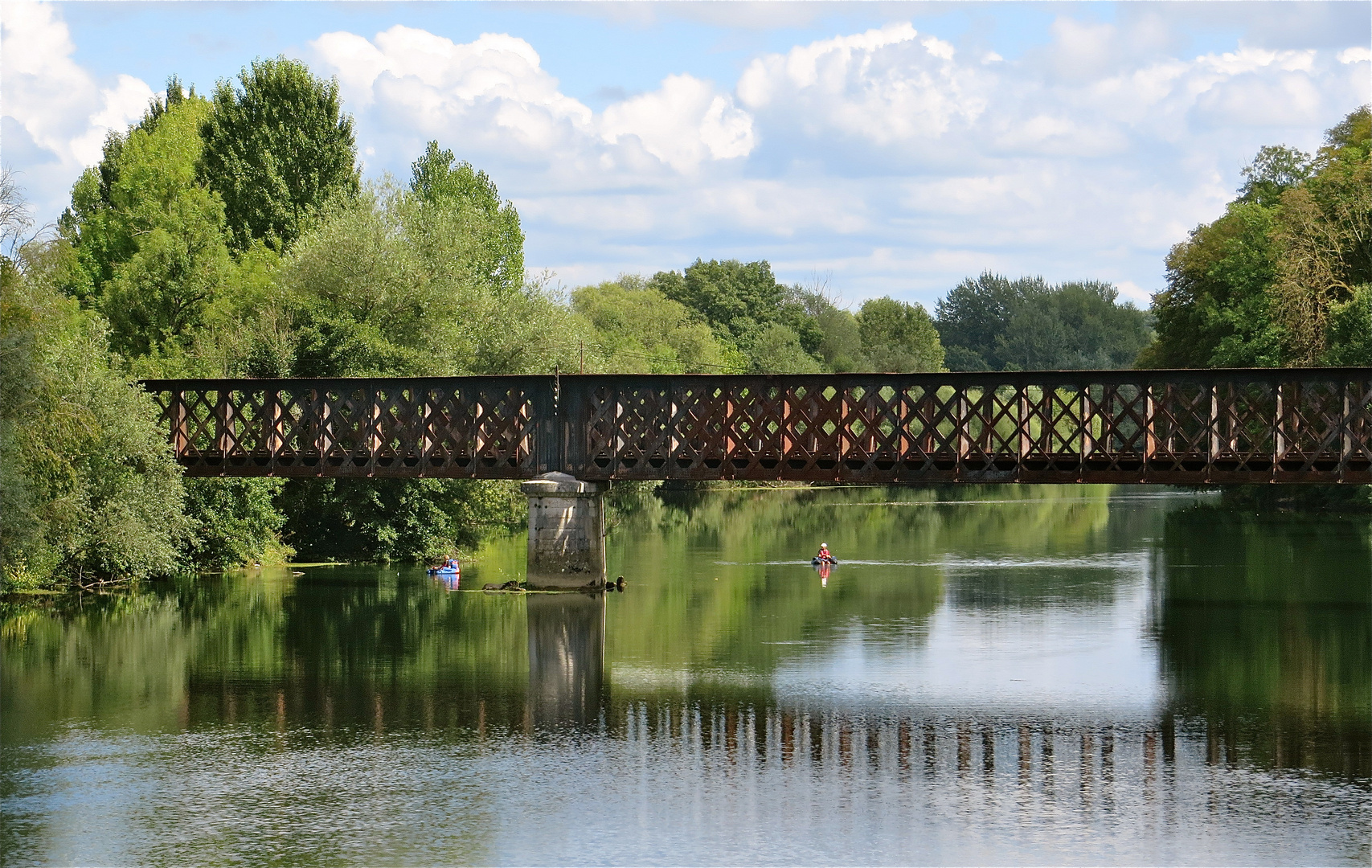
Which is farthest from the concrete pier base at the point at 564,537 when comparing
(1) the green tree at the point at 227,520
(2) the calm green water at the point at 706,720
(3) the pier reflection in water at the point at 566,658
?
(1) the green tree at the point at 227,520

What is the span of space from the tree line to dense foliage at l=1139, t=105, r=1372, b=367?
1.32 ft

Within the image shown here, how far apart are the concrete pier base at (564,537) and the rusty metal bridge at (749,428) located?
2.72ft

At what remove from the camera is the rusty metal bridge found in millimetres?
39156

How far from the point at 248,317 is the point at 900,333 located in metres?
105

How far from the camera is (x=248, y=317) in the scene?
54.1 meters

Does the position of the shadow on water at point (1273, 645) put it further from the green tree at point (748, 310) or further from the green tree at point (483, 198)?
the green tree at point (748, 310)

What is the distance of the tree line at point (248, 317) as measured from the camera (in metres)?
39.2

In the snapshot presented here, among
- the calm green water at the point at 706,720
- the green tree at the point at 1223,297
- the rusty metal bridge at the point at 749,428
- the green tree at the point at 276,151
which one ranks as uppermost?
the green tree at the point at 276,151

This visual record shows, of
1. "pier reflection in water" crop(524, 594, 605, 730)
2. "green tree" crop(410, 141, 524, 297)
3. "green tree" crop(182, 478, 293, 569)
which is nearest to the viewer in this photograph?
"pier reflection in water" crop(524, 594, 605, 730)

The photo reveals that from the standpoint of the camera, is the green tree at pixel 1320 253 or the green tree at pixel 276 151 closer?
the green tree at pixel 1320 253

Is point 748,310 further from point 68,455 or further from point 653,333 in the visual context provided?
point 68,455

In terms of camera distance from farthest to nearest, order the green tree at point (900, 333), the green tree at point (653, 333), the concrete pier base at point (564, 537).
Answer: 1. the green tree at point (900, 333)
2. the green tree at point (653, 333)
3. the concrete pier base at point (564, 537)

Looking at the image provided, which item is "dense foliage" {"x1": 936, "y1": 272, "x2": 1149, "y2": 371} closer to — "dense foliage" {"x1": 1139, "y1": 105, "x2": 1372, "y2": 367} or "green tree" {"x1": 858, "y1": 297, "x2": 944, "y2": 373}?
"green tree" {"x1": 858, "y1": 297, "x2": 944, "y2": 373}

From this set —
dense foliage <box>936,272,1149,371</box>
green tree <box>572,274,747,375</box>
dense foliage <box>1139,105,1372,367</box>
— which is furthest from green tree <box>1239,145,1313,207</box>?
dense foliage <box>936,272,1149,371</box>
